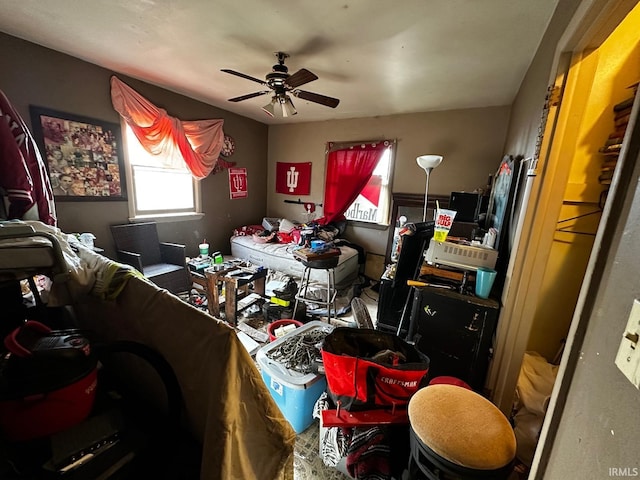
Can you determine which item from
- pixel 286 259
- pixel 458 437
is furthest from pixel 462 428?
pixel 286 259

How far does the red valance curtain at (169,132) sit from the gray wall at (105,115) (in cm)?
13

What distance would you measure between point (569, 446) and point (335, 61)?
2642mm

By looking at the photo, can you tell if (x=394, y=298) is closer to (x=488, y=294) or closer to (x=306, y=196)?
(x=488, y=294)

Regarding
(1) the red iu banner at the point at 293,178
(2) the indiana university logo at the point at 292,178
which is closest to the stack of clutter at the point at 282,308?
(1) the red iu banner at the point at 293,178

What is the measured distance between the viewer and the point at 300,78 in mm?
2006

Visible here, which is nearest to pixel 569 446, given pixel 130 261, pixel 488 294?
pixel 488 294

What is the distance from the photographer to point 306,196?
14.8ft

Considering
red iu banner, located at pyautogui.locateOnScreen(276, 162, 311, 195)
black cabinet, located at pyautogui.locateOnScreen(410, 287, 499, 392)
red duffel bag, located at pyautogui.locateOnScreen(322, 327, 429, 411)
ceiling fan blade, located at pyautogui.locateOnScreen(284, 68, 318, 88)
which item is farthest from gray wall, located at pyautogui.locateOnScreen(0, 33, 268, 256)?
black cabinet, located at pyautogui.locateOnScreen(410, 287, 499, 392)

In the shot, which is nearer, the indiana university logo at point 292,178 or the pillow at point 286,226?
the pillow at point 286,226

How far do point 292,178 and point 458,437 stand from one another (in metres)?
4.25

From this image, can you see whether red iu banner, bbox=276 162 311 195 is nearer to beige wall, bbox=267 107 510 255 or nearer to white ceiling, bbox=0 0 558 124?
beige wall, bbox=267 107 510 255

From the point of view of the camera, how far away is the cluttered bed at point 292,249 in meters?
3.47

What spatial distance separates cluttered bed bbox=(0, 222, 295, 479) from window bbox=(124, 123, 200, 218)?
2900 mm

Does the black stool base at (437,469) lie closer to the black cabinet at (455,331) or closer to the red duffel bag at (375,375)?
the red duffel bag at (375,375)
